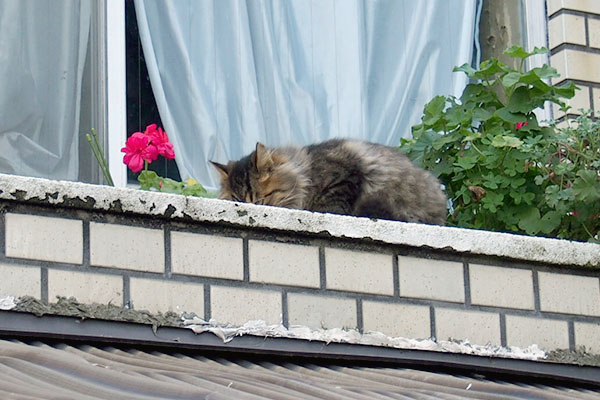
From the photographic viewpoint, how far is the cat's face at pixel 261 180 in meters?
4.47

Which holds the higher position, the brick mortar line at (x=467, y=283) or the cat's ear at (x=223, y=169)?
the cat's ear at (x=223, y=169)

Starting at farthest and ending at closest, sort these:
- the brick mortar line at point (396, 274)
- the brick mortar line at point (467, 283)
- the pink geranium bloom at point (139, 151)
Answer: the pink geranium bloom at point (139, 151)
the brick mortar line at point (467, 283)
the brick mortar line at point (396, 274)

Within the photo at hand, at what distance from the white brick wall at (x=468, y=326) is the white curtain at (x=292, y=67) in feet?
4.22

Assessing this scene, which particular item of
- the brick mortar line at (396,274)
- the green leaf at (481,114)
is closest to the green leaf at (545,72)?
the green leaf at (481,114)

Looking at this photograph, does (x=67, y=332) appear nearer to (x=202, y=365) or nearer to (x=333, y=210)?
(x=202, y=365)

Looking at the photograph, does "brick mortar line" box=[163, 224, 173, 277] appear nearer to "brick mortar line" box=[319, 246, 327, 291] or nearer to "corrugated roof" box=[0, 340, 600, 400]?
"corrugated roof" box=[0, 340, 600, 400]

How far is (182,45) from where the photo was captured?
15.9 feet

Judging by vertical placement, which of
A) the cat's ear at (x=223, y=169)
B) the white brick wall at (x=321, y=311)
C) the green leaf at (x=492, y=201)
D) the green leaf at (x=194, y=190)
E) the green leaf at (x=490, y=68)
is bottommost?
the white brick wall at (x=321, y=311)

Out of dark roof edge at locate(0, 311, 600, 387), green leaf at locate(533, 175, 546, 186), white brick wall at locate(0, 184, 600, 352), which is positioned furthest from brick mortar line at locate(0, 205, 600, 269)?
green leaf at locate(533, 175, 546, 186)

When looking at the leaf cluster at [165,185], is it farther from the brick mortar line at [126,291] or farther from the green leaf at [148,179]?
the brick mortar line at [126,291]

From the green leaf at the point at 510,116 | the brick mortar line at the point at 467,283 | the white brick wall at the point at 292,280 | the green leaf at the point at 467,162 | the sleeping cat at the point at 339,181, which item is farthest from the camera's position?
the green leaf at the point at 510,116

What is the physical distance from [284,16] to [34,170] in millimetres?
1340

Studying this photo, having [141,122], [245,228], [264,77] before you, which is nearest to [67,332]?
[245,228]

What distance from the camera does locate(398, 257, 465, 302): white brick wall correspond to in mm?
3953
